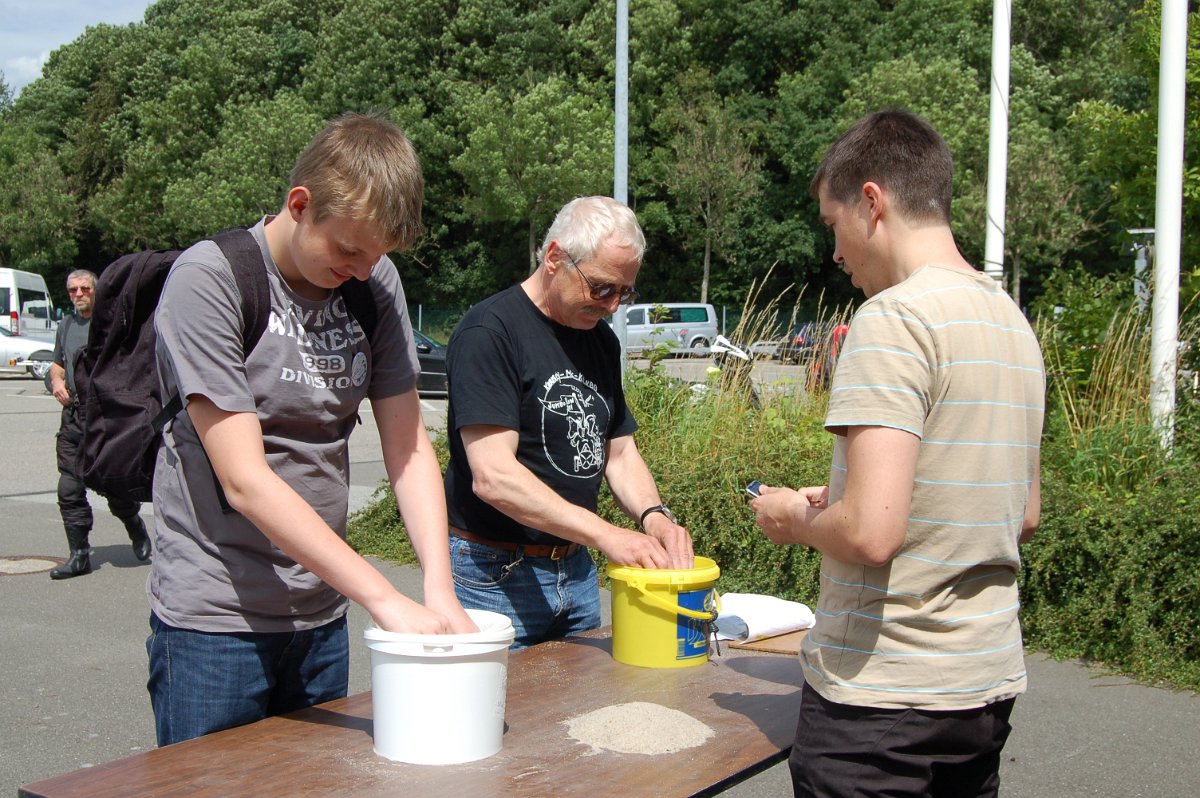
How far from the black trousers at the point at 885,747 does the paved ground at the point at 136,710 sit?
2134mm

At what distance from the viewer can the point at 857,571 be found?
188 centimetres

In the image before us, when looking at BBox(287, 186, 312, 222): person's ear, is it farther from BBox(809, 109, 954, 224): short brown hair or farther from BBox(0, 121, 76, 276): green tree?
BBox(0, 121, 76, 276): green tree

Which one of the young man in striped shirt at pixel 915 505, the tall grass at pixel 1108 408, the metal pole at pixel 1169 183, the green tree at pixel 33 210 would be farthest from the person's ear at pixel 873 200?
the green tree at pixel 33 210

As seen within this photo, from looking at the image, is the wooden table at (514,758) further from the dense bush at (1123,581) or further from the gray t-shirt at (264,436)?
the dense bush at (1123,581)

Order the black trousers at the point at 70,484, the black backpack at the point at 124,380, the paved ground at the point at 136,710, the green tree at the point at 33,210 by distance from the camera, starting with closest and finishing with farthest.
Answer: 1. the black backpack at the point at 124,380
2. the paved ground at the point at 136,710
3. the black trousers at the point at 70,484
4. the green tree at the point at 33,210

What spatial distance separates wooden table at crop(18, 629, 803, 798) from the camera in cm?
179

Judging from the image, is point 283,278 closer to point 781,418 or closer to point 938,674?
point 938,674

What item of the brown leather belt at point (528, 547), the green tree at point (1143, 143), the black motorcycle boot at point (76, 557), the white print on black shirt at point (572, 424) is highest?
the green tree at point (1143, 143)

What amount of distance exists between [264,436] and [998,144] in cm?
679

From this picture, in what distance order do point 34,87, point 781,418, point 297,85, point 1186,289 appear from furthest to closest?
point 34,87, point 297,85, point 1186,289, point 781,418

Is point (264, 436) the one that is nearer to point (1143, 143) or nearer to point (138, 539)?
point (138, 539)

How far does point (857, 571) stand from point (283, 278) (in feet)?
3.96

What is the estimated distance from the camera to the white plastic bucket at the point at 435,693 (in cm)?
188

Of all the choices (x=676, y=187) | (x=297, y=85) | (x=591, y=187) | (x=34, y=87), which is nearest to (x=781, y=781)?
(x=591, y=187)
